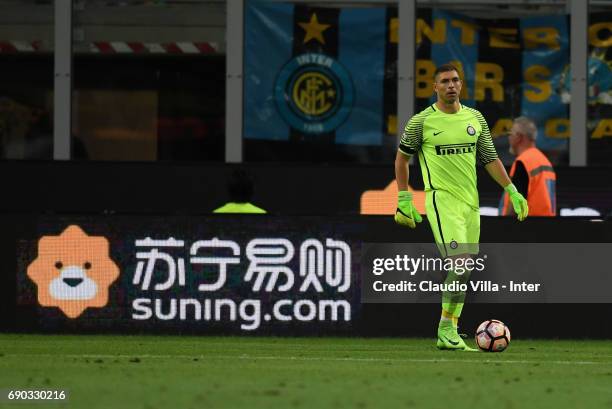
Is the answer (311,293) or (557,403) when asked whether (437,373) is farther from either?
(311,293)

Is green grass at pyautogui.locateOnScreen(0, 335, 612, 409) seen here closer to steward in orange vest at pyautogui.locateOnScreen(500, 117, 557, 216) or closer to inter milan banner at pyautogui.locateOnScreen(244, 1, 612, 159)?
steward in orange vest at pyautogui.locateOnScreen(500, 117, 557, 216)

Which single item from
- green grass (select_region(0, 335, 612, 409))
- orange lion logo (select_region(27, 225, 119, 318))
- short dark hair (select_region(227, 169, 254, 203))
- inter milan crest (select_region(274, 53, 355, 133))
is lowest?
green grass (select_region(0, 335, 612, 409))

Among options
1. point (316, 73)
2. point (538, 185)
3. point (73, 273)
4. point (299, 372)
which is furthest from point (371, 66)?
point (299, 372)

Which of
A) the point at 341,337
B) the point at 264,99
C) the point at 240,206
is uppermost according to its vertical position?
the point at 264,99

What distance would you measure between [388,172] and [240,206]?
375 cm

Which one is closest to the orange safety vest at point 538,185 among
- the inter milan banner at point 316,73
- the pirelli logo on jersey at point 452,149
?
the pirelli logo on jersey at point 452,149

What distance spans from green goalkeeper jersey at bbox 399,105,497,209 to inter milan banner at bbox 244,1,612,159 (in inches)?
246

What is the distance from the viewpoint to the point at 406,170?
1189 centimetres

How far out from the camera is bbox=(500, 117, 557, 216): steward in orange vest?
1453cm

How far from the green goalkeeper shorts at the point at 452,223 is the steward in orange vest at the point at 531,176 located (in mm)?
2808

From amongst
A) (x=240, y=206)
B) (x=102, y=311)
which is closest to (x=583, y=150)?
(x=240, y=206)

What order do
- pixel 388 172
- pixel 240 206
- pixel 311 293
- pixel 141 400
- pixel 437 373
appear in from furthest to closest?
pixel 388 172
pixel 240 206
pixel 311 293
pixel 437 373
pixel 141 400

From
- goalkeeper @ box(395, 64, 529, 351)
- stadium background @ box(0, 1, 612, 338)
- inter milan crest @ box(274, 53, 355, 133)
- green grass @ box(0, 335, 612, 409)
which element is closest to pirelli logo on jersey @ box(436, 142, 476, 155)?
goalkeeper @ box(395, 64, 529, 351)

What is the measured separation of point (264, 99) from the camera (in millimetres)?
18125
